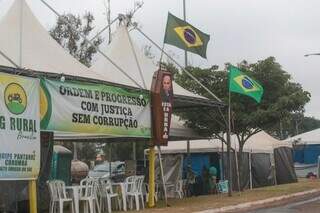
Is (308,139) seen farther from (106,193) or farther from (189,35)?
(106,193)

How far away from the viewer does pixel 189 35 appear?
76.2 feet

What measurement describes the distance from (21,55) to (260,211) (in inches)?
330

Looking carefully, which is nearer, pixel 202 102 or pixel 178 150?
pixel 202 102

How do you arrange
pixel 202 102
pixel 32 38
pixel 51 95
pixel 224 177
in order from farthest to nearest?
pixel 224 177 < pixel 202 102 < pixel 32 38 < pixel 51 95

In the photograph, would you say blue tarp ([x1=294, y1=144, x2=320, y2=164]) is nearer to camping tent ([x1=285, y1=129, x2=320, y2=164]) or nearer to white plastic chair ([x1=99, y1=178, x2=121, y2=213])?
camping tent ([x1=285, y1=129, x2=320, y2=164])

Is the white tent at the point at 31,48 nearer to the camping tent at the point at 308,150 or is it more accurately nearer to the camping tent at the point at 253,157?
the camping tent at the point at 253,157

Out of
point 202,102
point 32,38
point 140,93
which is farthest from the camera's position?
point 202,102

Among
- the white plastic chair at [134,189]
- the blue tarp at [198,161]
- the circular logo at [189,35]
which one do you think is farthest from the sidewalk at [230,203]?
the blue tarp at [198,161]

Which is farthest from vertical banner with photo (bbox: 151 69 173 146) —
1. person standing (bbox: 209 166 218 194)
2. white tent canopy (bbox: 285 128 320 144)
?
white tent canopy (bbox: 285 128 320 144)

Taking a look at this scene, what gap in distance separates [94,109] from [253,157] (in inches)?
714

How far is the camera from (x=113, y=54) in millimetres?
22422

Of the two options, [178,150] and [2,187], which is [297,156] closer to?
[178,150]

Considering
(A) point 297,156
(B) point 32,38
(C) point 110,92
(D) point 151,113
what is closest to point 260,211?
(D) point 151,113

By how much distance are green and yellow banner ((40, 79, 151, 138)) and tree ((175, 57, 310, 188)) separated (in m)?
7.19
